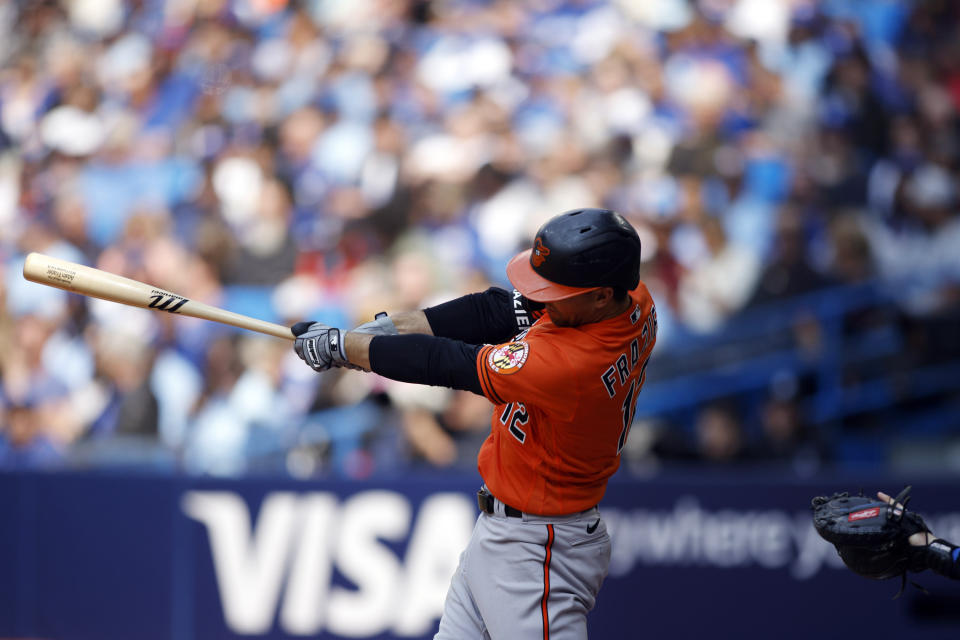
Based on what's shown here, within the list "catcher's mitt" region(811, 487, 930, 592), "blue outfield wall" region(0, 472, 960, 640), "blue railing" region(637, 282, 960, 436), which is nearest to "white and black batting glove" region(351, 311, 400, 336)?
"catcher's mitt" region(811, 487, 930, 592)

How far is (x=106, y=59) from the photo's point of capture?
8.62 meters

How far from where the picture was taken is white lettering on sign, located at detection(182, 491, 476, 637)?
17.0ft

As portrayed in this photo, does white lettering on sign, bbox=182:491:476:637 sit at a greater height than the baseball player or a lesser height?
lesser

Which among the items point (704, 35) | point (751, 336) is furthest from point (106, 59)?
point (751, 336)

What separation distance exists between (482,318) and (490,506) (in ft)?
2.04

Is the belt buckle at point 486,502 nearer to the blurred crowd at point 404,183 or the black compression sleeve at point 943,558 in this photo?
the black compression sleeve at point 943,558

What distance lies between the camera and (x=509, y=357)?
285cm

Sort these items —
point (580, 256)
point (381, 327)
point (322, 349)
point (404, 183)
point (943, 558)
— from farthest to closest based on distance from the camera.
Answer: point (404, 183)
point (381, 327)
point (322, 349)
point (943, 558)
point (580, 256)

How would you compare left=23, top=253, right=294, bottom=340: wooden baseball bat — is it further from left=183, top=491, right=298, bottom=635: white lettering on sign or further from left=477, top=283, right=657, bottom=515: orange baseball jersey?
left=183, top=491, right=298, bottom=635: white lettering on sign

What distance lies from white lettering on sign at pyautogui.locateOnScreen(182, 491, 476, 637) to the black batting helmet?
2.53 metres

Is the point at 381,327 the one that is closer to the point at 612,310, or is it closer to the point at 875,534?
the point at 612,310

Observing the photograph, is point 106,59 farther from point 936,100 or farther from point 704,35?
point 936,100

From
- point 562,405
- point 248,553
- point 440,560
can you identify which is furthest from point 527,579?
point 248,553

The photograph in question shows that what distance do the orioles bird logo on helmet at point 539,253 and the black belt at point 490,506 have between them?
74cm
